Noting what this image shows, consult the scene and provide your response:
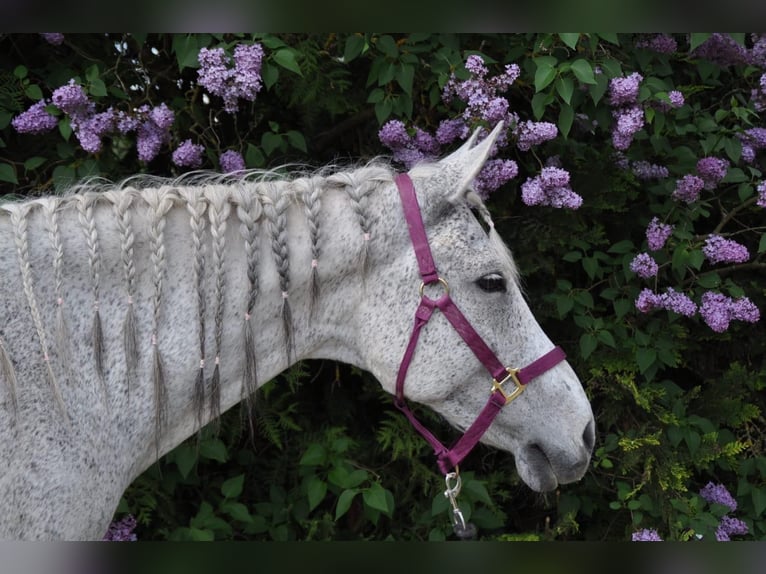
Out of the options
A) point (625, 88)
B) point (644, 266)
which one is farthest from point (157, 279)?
point (644, 266)

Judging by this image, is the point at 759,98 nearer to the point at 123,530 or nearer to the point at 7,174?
the point at 7,174

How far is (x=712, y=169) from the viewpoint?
2469 mm

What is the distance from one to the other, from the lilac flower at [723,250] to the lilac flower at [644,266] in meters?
0.20

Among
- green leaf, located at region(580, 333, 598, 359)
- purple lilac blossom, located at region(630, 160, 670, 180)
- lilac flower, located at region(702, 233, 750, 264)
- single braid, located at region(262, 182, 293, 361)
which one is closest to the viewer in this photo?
single braid, located at region(262, 182, 293, 361)

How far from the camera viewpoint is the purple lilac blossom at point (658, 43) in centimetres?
240

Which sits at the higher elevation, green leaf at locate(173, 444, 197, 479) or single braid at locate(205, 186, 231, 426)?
single braid at locate(205, 186, 231, 426)

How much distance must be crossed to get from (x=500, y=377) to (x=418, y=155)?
1065 millimetres

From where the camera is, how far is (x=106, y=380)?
1557mm

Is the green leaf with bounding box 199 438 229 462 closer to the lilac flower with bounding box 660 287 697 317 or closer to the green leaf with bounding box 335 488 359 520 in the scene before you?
the green leaf with bounding box 335 488 359 520

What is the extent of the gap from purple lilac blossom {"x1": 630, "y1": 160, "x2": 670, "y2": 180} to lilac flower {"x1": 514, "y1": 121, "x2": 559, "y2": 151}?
2.14 feet

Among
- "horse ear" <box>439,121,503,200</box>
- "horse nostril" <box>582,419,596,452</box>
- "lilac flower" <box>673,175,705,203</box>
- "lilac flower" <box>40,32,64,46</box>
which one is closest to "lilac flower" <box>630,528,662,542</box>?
"horse nostril" <box>582,419,596,452</box>

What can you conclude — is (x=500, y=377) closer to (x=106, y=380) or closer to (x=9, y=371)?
(x=106, y=380)

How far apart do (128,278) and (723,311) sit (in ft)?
6.99

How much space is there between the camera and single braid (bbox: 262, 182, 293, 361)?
1643 mm
